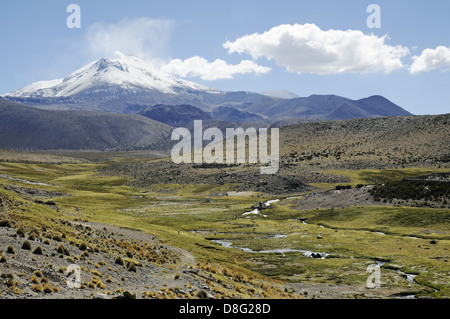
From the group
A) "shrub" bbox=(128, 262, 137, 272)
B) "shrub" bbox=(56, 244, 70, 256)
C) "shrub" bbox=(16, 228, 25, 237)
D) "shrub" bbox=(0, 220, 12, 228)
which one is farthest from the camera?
"shrub" bbox=(0, 220, 12, 228)

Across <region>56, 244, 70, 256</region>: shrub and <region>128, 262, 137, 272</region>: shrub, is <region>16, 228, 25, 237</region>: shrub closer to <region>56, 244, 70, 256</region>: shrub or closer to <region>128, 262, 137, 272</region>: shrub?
<region>56, 244, 70, 256</region>: shrub

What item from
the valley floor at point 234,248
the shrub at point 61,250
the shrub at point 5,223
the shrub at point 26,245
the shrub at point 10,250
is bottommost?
the valley floor at point 234,248

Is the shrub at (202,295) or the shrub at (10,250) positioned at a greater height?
the shrub at (10,250)

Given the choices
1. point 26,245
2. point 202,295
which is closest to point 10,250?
point 26,245

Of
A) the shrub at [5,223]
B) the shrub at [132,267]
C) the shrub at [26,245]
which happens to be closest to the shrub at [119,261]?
the shrub at [132,267]

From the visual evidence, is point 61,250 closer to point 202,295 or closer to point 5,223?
point 5,223

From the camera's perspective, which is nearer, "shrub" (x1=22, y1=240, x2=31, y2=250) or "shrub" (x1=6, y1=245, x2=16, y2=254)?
"shrub" (x1=6, y1=245, x2=16, y2=254)

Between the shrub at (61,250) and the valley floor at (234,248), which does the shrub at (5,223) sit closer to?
the valley floor at (234,248)

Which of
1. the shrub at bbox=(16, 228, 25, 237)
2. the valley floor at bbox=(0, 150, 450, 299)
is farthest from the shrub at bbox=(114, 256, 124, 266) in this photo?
the shrub at bbox=(16, 228, 25, 237)

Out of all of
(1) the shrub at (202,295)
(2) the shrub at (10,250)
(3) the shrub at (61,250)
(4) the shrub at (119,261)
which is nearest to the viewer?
(2) the shrub at (10,250)

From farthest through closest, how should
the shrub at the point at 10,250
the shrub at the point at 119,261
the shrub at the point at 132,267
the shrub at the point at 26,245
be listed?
the shrub at the point at 119,261, the shrub at the point at 132,267, the shrub at the point at 26,245, the shrub at the point at 10,250

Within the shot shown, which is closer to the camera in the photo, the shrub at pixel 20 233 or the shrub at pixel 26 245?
the shrub at pixel 26 245

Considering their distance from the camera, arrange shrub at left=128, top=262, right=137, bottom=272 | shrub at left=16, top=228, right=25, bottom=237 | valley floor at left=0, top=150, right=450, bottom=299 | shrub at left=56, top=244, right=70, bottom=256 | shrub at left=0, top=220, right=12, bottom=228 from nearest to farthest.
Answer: valley floor at left=0, top=150, right=450, bottom=299, shrub at left=56, top=244, right=70, bottom=256, shrub at left=16, top=228, right=25, bottom=237, shrub at left=128, top=262, right=137, bottom=272, shrub at left=0, top=220, right=12, bottom=228
